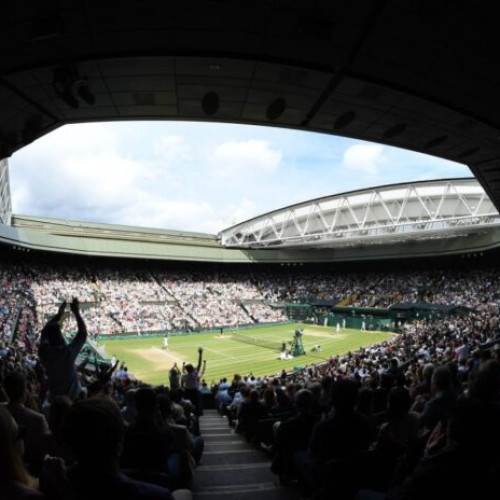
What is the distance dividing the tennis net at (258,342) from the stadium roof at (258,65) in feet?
100

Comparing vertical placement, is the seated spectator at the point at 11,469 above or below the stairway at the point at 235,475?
above

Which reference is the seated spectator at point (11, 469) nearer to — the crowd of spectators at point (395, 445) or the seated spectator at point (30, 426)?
the seated spectator at point (30, 426)

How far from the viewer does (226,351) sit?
34.2 metres

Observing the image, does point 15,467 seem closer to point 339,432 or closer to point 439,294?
point 339,432

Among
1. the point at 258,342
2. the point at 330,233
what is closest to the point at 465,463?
the point at 258,342

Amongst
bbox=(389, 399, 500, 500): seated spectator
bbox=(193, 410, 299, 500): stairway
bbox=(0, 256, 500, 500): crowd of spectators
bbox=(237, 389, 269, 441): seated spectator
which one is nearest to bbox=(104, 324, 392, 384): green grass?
bbox=(0, 256, 500, 500): crowd of spectators

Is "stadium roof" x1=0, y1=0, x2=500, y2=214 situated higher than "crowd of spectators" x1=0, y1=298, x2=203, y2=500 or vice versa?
"stadium roof" x1=0, y1=0, x2=500, y2=214

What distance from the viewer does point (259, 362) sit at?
29.8m

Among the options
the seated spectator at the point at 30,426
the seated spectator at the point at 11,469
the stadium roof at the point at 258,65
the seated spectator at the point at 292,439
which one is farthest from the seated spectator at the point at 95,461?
the stadium roof at the point at 258,65

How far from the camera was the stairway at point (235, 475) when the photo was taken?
471 cm

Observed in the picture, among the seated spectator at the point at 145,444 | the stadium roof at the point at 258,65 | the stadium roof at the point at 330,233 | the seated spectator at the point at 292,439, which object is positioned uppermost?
the stadium roof at the point at 330,233

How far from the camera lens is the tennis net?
36.2 metres

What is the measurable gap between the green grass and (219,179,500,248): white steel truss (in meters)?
11.2

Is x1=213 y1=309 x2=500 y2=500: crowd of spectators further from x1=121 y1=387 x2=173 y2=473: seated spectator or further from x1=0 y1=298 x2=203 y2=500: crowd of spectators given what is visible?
x1=121 y1=387 x2=173 y2=473: seated spectator
